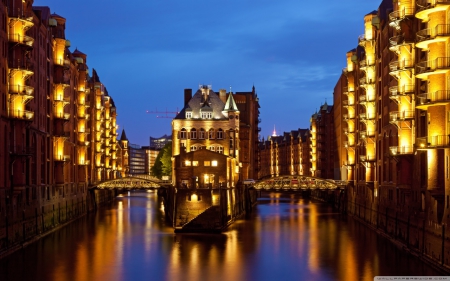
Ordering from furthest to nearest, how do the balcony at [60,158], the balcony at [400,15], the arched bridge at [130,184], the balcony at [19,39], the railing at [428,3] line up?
the arched bridge at [130,184] → the balcony at [60,158] → the balcony at [19,39] → the balcony at [400,15] → the railing at [428,3]

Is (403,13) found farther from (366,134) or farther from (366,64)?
(366,134)

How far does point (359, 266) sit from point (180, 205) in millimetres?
26990

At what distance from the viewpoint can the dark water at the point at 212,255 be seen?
45812 mm

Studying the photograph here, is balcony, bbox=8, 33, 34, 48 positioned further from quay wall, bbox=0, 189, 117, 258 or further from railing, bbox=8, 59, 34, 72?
quay wall, bbox=0, 189, 117, 258

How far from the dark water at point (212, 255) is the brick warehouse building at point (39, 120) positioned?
4484mm

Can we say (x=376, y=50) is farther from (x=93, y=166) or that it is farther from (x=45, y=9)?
(x=93, y=166)

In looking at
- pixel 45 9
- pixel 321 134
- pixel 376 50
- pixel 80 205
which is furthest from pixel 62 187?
pixel 321 134

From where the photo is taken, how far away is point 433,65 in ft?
145

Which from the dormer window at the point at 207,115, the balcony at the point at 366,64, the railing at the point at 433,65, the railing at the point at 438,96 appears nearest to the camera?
the railing at the point at 438,96

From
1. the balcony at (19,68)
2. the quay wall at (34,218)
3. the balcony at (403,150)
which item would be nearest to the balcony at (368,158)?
the balcony at (403,150)

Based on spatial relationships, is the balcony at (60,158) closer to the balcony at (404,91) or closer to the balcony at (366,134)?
the balcony at (366,134)

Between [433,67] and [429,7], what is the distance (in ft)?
12.3

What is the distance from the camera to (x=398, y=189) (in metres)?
60.6

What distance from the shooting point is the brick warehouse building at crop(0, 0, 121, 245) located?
177ft
